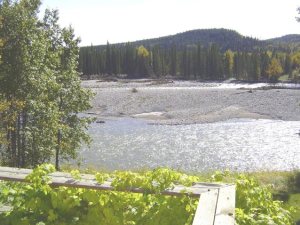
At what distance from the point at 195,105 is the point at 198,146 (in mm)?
34396

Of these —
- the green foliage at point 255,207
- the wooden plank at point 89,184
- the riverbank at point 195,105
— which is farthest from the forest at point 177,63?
the wooden plank at point 89,184

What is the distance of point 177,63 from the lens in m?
146

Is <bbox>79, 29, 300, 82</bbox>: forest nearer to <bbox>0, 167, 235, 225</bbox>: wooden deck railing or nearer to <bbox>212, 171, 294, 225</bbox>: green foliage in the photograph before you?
<bbox>212, 171, 294, 225</bbox>: green foliage

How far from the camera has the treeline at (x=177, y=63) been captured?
445ft

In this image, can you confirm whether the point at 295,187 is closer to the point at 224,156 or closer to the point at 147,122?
the point at 224,156

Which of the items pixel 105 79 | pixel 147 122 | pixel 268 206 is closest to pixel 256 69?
pixel 105 79

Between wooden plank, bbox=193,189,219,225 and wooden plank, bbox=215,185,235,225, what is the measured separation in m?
0.05

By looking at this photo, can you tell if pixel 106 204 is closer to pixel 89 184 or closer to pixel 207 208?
pixel 89 184

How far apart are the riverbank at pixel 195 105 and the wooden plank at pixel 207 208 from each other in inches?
2099

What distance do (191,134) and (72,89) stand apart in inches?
901

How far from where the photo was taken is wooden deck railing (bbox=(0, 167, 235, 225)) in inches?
156

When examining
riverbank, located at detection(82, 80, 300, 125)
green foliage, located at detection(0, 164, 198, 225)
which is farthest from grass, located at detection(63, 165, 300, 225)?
riverbank, located at detection(82, 80, 300, 125)

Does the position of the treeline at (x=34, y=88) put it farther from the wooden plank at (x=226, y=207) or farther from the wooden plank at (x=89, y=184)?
the wooden plank at (x=226, y=207)

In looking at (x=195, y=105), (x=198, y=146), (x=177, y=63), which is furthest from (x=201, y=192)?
(x=177, y=63)
